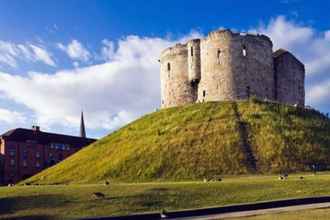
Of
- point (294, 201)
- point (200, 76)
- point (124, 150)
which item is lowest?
point (294, 201)

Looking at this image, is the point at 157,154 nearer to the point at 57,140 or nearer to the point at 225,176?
the point at 225,176

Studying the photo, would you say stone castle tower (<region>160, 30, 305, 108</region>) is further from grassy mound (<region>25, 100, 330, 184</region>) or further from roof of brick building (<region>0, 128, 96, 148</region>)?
roof of brick building (<region>0, 128, 96, 148</region>)

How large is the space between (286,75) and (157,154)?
A: 83.6ft

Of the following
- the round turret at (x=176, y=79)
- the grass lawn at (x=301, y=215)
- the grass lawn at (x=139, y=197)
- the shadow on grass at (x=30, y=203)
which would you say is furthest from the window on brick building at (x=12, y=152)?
the grass lawn at (x=301, y=215)

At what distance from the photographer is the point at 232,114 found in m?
60.8

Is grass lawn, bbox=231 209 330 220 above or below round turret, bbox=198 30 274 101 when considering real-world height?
below

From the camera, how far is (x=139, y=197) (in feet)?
94.8

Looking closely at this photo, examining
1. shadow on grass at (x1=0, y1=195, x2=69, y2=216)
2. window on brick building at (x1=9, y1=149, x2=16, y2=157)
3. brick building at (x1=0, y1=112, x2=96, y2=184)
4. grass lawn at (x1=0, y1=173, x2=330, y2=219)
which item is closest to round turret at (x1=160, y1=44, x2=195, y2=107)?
grass lawn at (x1=0, y1=173, x2=330, y2=219)

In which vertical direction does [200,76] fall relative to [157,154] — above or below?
above

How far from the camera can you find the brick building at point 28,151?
96.6 m

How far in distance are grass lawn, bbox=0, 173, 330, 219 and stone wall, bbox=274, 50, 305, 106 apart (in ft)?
123

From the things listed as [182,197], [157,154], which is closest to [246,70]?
[157,154]

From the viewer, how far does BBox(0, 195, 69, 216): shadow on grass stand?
27562 millimetres

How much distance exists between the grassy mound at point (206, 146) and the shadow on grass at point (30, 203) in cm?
1779
